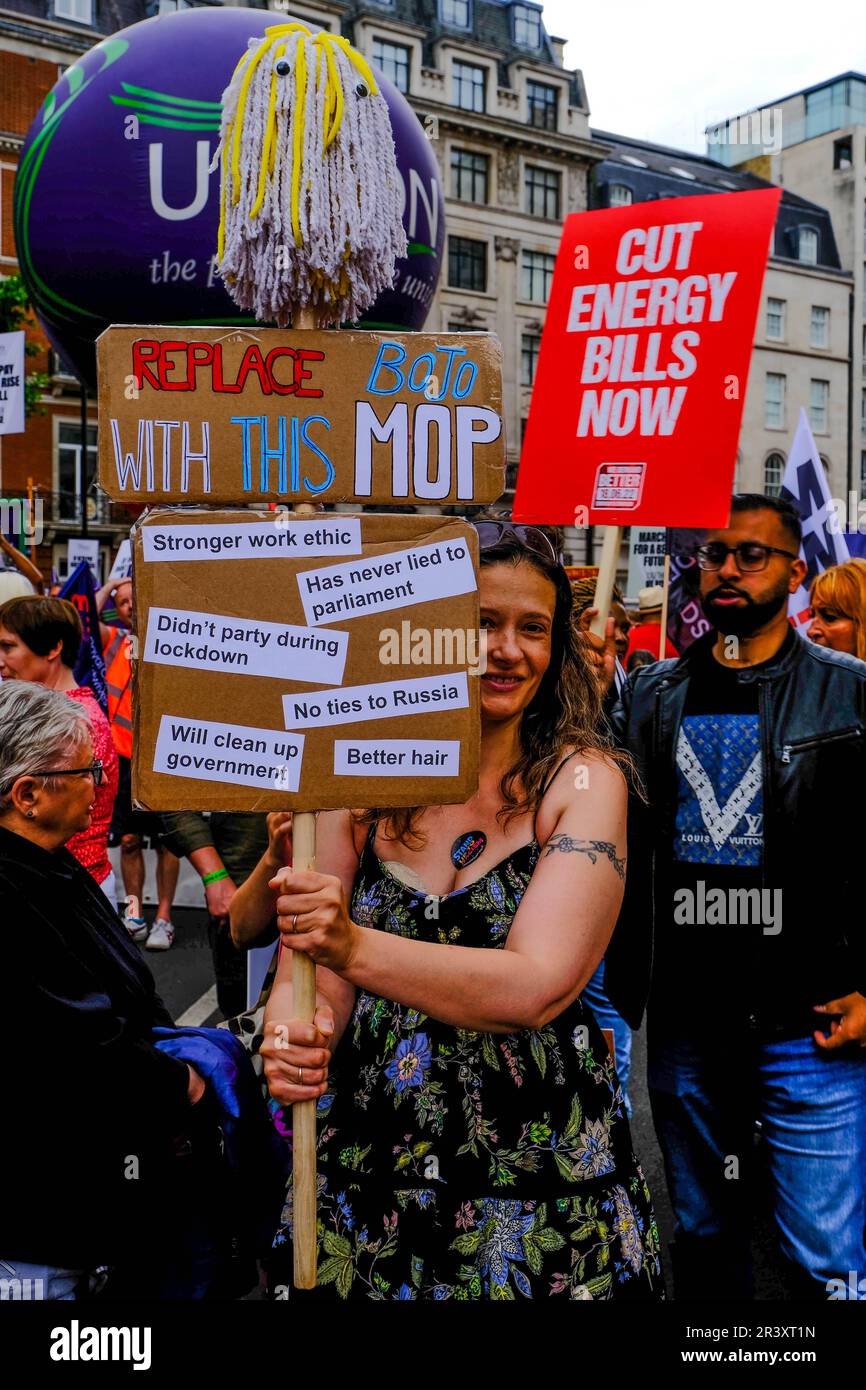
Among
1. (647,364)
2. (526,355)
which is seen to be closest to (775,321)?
(526,355)

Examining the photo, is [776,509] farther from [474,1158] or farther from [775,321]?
[775,321]

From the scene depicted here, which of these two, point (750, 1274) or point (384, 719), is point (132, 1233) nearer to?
point (384, 719)

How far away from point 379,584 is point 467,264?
37049mm

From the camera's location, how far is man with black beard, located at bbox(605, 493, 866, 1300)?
2426 millimetres

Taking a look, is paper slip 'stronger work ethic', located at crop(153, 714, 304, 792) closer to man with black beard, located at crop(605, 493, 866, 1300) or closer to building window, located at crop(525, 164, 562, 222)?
man with black beard, located at crop(605, 493, 866, 1300)

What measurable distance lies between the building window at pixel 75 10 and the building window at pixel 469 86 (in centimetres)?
1137

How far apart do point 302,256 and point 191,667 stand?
1.96 feet

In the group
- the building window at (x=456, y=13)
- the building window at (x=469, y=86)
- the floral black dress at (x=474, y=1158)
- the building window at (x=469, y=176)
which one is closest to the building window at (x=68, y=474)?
the building window at (x=469, y=176)

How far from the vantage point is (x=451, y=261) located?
36219 millimetres

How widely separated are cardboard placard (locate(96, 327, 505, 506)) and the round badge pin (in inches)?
19.9

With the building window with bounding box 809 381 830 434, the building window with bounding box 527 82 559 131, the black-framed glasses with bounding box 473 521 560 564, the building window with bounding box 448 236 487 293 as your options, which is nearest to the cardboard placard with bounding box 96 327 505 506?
the black-framed glasses with bounding box 473 521 560 564

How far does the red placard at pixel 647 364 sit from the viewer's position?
311cm
